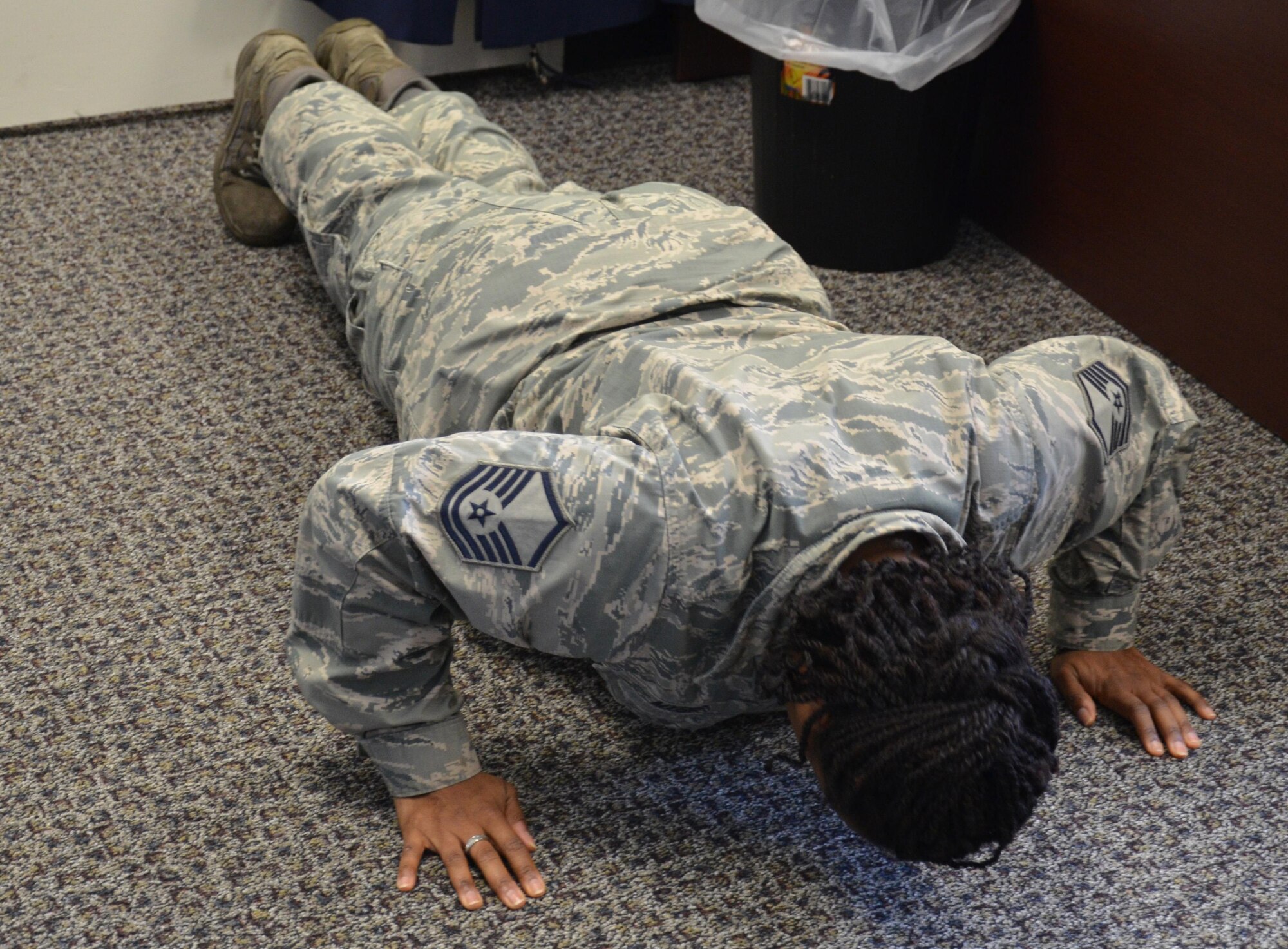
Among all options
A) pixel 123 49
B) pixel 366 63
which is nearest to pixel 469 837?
pixel 366 63

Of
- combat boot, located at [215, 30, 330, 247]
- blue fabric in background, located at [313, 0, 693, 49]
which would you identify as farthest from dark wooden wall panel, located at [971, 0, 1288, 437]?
combat boot, located at [215, 30, 330, 247]

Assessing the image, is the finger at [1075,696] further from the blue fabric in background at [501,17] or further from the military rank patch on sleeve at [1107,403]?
the blue fabric in background at [501,17]

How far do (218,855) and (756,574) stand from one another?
51 cm

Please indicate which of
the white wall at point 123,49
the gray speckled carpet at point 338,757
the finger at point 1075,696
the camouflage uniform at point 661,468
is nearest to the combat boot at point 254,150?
the gray speckled carpet at point 338,757

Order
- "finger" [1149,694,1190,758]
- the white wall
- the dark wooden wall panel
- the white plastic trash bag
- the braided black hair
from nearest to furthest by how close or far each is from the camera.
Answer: the braided black hair
"finger" [1149,694,1190,758]
the dark wooden wall panel
the white plastic trash bag
the white wall

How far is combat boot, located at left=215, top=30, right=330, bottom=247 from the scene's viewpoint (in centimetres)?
179

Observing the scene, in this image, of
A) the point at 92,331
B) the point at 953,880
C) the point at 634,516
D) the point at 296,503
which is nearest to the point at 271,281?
the point at 92,331

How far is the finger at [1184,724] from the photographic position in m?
1.14

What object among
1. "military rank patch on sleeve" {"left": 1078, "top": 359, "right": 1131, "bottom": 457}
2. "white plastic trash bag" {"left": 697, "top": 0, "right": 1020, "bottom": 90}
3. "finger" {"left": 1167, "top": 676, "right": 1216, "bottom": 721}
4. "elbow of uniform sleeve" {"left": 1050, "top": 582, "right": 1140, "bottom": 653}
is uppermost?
"white plastic trash bag" {"left": 697, "top": 0, "right": 1020, "bottom": 90}

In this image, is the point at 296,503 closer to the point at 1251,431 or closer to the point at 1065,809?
the point at 1065,809

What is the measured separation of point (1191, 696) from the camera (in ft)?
3.84

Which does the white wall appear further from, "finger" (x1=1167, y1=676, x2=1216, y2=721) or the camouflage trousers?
"finger" (x1=1167, y1=676, x2=1216, y2=721)

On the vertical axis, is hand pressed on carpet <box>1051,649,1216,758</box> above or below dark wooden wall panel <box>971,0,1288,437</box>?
below

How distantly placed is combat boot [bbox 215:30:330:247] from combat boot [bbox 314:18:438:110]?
58mm
